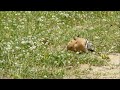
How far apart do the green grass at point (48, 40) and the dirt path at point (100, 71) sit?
264 mm

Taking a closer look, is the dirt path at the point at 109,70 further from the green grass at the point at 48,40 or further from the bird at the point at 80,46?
the bird at the point at 80,46

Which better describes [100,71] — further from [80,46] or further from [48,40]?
[48,40]

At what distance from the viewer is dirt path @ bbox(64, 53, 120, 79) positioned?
9.12 metres

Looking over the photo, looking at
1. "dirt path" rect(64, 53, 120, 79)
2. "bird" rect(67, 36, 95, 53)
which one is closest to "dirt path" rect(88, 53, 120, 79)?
"dirt path" rect(64, 53, 120, 79)

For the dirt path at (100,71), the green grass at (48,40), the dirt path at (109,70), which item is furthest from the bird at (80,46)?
the dirt path at (100,71)

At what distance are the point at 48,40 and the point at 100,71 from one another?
3.29m

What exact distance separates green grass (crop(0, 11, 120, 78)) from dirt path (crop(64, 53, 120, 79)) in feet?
0.86

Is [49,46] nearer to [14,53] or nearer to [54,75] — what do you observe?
[14,53]

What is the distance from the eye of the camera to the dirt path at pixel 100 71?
29.9ft

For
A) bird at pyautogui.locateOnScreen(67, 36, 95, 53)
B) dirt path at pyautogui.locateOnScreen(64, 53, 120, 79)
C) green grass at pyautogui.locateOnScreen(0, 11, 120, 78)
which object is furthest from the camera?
bird at pyautogui.locateOnScreen(67, 36, 95, 53)

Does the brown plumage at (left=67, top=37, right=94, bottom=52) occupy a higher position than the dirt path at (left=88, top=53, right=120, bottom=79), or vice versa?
the brown plumage at (left=67, top=37, right=94, bottom=52)

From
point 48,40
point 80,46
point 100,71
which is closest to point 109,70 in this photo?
point 100,71

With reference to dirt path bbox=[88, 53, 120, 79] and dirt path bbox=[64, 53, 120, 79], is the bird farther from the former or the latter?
dirt path bbox=[64, 53, 120, 79]
